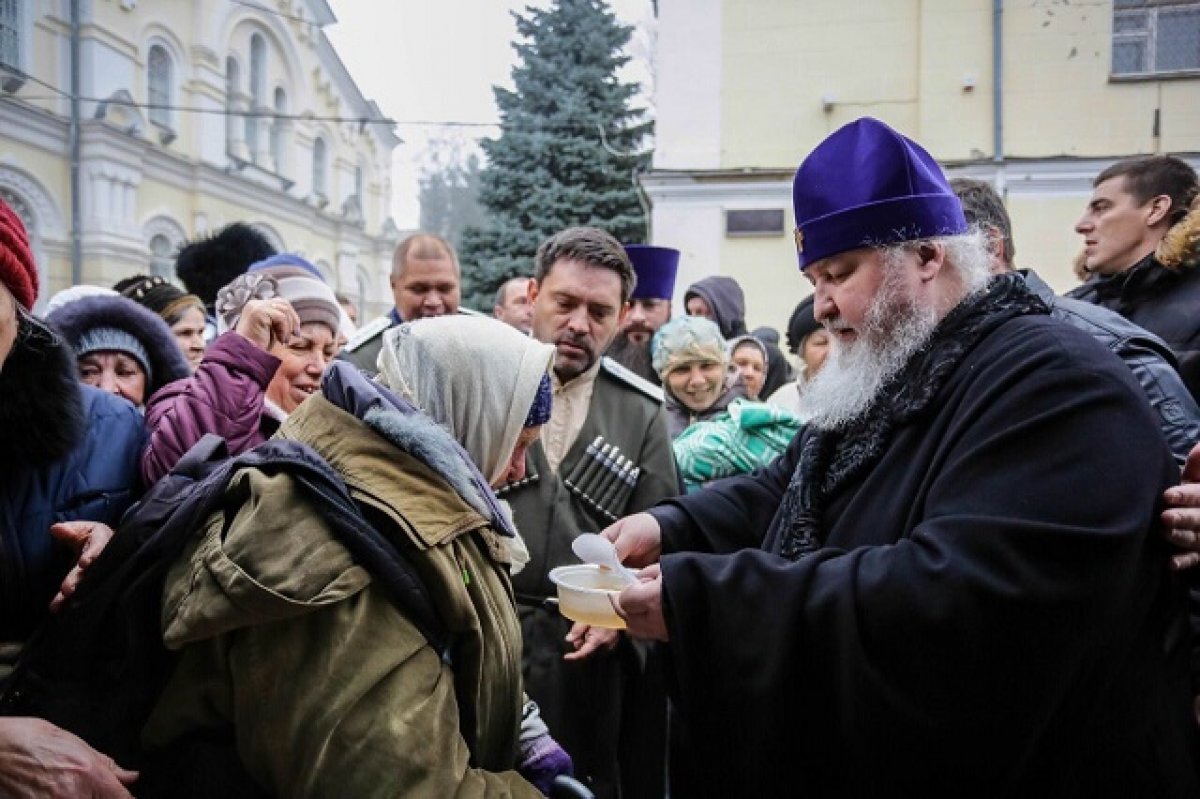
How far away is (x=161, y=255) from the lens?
55.0 ft

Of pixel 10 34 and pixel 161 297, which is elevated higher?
pixel 10 34

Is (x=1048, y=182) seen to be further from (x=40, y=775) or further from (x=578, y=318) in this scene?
(x=40, y=775)

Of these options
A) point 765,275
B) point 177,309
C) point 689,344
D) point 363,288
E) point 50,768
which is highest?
point 363,288

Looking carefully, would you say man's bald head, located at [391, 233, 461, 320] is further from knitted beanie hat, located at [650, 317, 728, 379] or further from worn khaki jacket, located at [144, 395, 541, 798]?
worn khaki jacket, located at [144, 395, 541, 798]

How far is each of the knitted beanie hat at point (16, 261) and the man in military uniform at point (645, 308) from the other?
357cm

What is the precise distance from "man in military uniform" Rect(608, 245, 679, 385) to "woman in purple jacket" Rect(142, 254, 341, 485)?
222 centimetres

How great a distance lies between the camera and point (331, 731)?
4.38 feet

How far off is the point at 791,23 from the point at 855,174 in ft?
36.6

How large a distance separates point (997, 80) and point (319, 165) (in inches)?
710

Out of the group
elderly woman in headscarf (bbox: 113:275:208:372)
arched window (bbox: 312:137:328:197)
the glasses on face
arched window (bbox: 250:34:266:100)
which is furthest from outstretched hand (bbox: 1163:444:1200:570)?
arched window (bbox: 312:137:328:197)

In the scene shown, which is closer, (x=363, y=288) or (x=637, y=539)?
(x=637, y=539)

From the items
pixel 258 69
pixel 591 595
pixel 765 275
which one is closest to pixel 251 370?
pixel 591 595

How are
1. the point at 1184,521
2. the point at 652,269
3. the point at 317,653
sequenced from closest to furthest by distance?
1. the point at 317,653
2. the point at 1184,521
3. the point at 652,269

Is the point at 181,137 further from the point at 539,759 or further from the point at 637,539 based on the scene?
the point at 539,759
